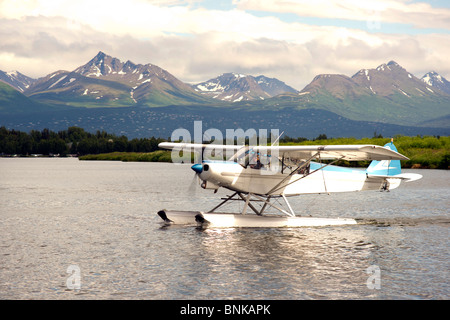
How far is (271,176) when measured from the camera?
659 inches

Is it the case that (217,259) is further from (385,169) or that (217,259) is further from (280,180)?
(385,169)

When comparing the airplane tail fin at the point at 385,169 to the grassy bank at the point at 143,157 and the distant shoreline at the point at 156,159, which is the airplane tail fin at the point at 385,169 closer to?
the distant shoreline at the point at 156,159

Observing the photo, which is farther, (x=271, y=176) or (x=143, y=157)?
(x=143, y=157)

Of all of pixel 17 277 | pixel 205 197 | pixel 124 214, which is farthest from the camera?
pixel 205 197

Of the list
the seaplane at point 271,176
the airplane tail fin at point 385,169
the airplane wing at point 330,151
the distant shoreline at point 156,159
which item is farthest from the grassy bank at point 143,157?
the airplane wing at point 330,151

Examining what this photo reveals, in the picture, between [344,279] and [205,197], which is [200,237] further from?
[205,197]

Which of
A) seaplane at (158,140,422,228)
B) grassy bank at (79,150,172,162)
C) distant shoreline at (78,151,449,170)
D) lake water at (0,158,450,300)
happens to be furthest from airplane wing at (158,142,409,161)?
grassy bank at (79,150,172,162)

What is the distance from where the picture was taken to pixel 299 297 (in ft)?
31.0

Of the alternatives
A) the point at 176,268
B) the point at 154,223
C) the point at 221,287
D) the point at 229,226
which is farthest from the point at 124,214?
the point at 221,287

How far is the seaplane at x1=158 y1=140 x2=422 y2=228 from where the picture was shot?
1578 cm

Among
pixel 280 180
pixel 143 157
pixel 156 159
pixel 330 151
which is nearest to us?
pixel 330 151

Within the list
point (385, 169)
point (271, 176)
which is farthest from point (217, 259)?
point (385, 169)

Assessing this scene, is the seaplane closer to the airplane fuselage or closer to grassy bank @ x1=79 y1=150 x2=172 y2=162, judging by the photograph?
the airplane fuselage
